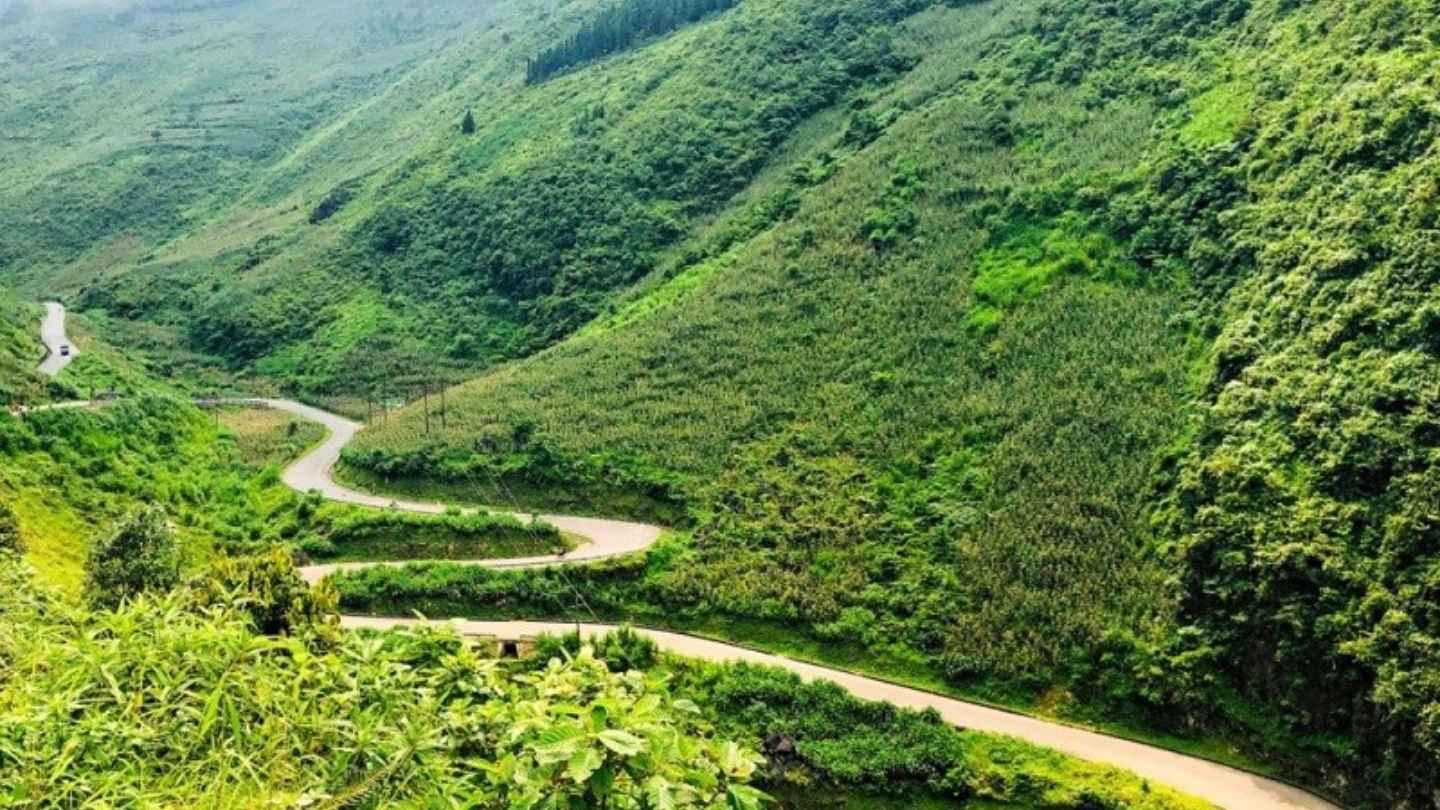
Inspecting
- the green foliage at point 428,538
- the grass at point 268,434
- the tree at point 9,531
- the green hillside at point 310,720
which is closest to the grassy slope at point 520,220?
the grass at point 268,434

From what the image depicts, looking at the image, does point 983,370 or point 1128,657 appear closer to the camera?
point 1128,657

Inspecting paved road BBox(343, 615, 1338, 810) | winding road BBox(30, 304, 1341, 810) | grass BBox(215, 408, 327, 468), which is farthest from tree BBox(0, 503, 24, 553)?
grass BBox(215, 408, 327, 468)

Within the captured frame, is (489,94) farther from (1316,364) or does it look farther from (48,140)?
(1316,364)

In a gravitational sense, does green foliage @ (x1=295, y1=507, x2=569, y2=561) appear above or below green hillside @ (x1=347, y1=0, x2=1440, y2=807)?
below

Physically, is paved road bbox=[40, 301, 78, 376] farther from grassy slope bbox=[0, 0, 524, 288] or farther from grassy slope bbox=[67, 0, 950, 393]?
grassy slope bbox=[0, 0, 524, 288]

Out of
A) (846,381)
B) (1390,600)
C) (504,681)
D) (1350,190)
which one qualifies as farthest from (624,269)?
(504,681)

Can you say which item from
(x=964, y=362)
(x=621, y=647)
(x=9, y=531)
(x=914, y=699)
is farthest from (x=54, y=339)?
(x=914, y=699)
